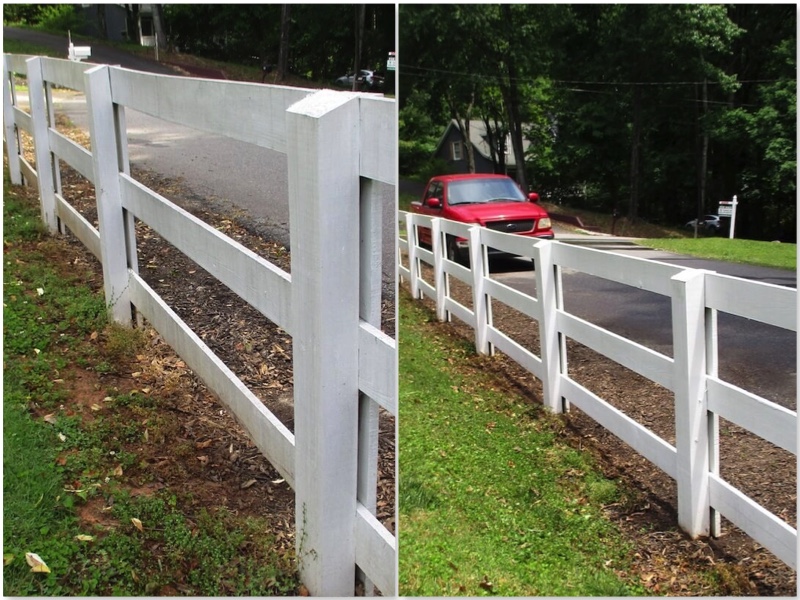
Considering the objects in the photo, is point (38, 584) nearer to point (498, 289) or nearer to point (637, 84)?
point (498, 289)

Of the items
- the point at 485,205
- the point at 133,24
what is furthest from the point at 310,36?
the point at 133,24

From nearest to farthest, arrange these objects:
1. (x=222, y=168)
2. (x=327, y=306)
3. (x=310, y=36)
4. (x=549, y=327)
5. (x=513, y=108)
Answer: (x=327, y=306) < (x=310, y=36) < (x=549, y=327) < (x=222, y=168) < (x=513, y=108)

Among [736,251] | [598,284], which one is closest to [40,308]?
[736,251]

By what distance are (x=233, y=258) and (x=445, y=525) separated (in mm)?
1020

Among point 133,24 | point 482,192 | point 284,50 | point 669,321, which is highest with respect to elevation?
point 133,24

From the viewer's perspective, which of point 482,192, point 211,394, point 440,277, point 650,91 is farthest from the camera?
point 482,192

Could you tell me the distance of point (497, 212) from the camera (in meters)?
8.21

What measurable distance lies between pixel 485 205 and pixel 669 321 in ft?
12.7

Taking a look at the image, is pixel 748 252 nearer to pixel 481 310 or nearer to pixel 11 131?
pixel 481 310

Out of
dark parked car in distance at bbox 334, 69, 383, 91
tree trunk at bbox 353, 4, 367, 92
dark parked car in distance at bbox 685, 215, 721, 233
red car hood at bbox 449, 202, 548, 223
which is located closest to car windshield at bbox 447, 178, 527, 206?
red car hood at bbox 449, 202, 548, 223

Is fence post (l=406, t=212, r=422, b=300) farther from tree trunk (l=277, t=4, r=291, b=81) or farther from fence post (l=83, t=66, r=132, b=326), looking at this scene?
fence post (l=83, t=66, r=132, b=326)

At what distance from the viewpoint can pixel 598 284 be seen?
6070 mm

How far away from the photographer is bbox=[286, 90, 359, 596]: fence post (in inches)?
58.7

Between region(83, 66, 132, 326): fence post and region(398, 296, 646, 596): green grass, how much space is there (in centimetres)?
141
